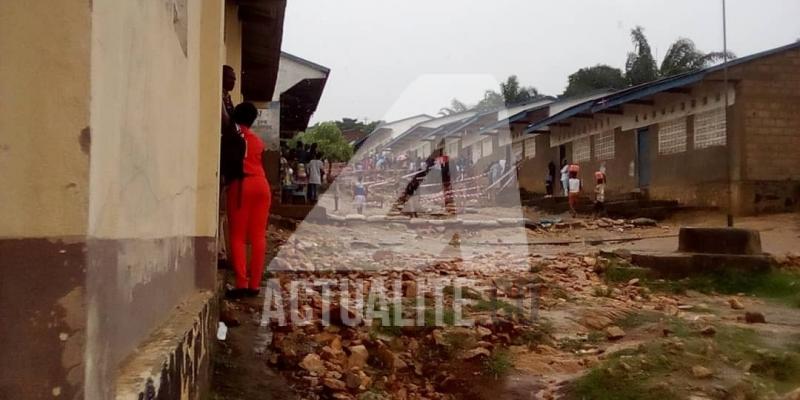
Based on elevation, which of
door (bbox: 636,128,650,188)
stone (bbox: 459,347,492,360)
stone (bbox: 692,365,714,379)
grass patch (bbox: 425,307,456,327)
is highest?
door (bbox: 636,128,650,188)

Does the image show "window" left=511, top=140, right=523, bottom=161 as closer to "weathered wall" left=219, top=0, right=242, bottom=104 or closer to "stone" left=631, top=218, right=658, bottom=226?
"stone" left=631, top=218, right=658, bottom=226

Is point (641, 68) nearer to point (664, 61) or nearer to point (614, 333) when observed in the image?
point (664, 61)

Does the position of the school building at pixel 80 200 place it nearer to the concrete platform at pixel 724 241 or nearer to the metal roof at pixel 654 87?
the concrete platform at pixel 724 241

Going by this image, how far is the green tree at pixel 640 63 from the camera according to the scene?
106 ft

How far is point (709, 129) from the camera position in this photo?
15.5 m

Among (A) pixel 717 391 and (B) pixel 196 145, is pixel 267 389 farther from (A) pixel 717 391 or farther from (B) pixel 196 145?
(A) pixel 717 391

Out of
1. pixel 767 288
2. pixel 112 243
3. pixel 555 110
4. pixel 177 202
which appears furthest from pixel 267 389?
pixel 555 110

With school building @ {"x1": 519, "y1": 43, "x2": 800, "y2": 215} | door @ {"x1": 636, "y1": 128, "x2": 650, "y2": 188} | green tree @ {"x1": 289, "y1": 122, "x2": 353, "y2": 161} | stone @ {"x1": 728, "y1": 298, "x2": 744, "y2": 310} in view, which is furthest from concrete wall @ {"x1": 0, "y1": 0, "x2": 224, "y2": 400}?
green tree @ {"x1": 289, "y1": 122, "x2": 353, "y2": 161}

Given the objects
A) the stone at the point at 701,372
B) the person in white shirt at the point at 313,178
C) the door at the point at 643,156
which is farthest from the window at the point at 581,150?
the stone at the point at 701,372

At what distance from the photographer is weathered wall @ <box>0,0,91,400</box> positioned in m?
1.35

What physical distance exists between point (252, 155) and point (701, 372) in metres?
3.24

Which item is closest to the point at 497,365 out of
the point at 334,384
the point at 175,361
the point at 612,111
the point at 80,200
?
the point at 334,384

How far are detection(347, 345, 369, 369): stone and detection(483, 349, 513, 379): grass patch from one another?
31.2 inches

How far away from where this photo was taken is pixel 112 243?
5.28ft
